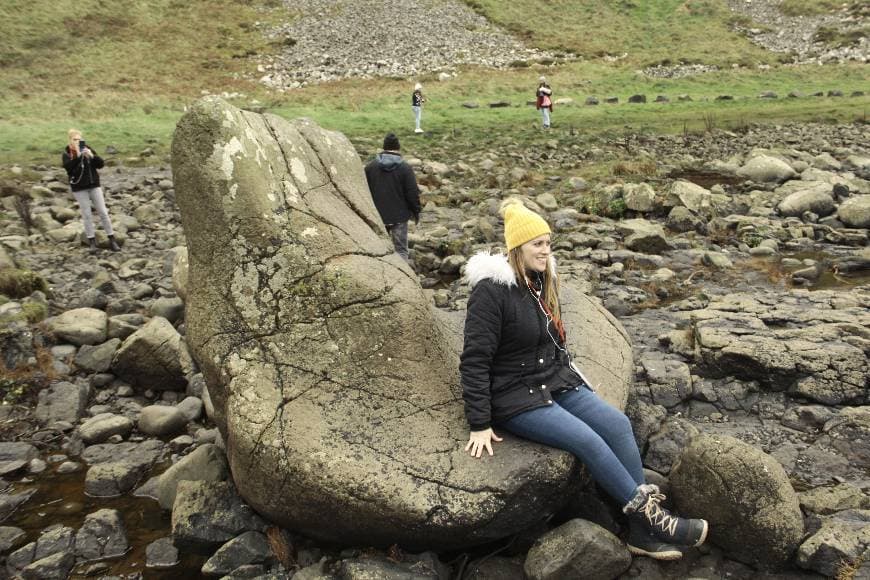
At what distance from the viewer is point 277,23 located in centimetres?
6519

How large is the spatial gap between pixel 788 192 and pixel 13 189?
22149 mm

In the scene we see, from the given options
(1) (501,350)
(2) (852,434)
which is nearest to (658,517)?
(1) (501,350)

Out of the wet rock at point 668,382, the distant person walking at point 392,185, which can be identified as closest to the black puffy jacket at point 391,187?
the distant person walking at point 392,185

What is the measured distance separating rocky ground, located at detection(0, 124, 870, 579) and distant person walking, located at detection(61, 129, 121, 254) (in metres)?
0.33

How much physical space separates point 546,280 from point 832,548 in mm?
3174

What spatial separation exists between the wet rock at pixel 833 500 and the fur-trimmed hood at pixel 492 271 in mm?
3510

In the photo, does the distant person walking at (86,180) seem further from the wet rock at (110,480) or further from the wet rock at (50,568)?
the wet rock at (50,568)


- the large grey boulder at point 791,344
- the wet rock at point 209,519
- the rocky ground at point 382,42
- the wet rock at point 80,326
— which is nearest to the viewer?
the wet rock at point 209,519

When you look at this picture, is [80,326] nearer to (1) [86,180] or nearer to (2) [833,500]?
(1) [86,180]

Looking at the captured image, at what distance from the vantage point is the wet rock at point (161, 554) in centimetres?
636

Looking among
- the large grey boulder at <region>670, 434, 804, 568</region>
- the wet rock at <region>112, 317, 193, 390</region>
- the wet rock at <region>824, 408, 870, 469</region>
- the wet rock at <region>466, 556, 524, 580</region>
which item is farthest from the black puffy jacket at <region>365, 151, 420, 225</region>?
the large grey boulder at <region>670, 434, 804, 568</region>

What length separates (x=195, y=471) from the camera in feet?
23.4

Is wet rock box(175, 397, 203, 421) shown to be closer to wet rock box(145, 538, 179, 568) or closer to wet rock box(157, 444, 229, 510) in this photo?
wet rock box(157, 444, 229, 510)

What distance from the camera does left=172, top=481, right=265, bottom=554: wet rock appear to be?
20.8ft
